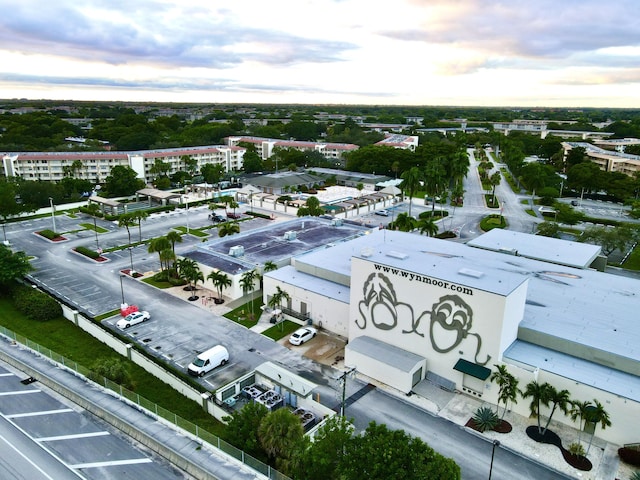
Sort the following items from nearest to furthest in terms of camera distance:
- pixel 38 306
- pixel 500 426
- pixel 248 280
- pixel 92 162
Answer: pixel 500 426
pixel 38 306
pixel 248 280
pixel 92 162

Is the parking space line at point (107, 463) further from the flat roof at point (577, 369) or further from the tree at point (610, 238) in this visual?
the tree at point (610, 238)

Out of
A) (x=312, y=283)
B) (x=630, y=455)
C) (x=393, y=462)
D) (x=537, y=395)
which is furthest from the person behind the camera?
(x=312, y=283)

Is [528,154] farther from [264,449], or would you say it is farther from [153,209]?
[264,449]

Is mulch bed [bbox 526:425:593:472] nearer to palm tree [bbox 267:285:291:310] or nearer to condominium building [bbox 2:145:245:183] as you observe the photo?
palm tree [bbox 267:285:291:310]

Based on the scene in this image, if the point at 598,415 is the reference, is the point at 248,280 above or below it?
above

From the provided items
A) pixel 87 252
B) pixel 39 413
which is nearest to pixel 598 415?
pixel 39 413

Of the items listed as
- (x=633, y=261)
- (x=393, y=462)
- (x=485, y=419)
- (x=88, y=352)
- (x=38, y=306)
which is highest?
(x=393, y=462)

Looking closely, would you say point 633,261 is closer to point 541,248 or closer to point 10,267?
point 541,248
